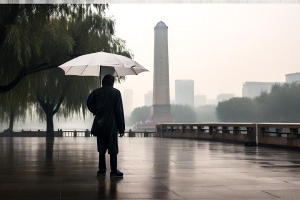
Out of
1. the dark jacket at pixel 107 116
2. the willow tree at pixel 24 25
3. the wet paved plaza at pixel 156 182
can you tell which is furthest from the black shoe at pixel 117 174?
the willow tree at pixel 24 25

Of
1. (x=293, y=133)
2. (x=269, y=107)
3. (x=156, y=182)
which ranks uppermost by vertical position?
(x=269, y=107)

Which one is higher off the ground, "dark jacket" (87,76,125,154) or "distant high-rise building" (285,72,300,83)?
"distant high-rise building" (285,72,300,83)

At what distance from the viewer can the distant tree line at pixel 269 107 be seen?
74.6 metres

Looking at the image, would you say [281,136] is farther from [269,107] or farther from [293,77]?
[293,77]

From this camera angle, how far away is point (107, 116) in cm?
818

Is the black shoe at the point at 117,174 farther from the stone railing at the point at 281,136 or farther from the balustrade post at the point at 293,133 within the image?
the balustrade post at the point at 293,133

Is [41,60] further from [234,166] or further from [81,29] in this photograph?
[234,166]

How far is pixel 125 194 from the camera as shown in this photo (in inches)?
245

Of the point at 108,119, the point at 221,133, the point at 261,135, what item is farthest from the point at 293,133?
the point at 108,119

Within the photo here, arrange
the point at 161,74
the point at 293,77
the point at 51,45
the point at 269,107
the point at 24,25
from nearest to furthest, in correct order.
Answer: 1. the point at 24,25
2. the point at 51,45
3. the point at 161,74
4. the point at 269,107
5. the point at 293,77

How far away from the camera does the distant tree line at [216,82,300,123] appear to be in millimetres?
74625

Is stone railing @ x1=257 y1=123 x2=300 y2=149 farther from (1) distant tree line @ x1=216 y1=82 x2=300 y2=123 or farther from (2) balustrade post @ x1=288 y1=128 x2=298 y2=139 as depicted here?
(1) distant tree line @ x1=216 y1=82 x2=300 y2=123

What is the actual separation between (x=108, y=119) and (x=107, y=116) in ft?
0.19

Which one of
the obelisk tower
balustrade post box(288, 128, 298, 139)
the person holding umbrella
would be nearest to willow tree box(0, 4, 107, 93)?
balustrade post box(288, 128, 298, 139)
